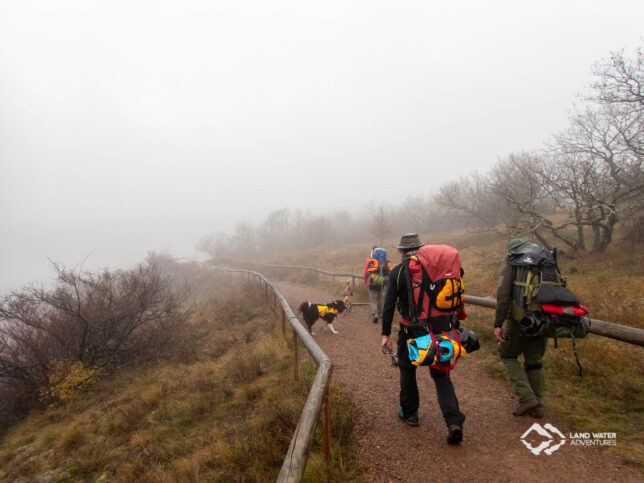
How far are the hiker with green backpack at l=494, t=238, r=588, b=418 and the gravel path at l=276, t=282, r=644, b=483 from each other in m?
0.39

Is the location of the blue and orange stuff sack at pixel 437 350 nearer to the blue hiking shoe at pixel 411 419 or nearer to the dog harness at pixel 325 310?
the blue hiking shoe at pixel 411 419

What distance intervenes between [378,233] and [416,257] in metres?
30.7

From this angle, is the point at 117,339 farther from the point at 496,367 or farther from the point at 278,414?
the point at 496,367

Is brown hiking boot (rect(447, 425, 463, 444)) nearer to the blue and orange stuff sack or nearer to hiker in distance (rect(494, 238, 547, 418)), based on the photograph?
the blue and orange stuff sack

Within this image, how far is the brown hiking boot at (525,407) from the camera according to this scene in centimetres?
304

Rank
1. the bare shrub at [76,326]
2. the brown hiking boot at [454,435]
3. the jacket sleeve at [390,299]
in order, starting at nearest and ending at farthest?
the brown hiking boot at [454,435], the jacket sleeve at [390,299], the bare shrub at [76,326]

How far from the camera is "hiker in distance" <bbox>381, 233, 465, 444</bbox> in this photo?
2664 millimetres

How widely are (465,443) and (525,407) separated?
86cm

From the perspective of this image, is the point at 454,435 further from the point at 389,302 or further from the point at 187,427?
the point at 187,427

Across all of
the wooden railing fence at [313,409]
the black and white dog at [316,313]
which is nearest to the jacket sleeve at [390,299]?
the wooden railing fence at [313,409]

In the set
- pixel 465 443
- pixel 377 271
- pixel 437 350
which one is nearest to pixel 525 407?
pixel 465 443

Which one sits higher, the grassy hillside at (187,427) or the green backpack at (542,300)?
the green backpack at (542,300)

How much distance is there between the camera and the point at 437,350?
98.4 inches

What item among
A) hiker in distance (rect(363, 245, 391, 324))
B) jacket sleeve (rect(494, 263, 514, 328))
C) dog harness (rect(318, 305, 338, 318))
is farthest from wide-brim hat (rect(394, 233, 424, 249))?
dog harness (rect(318, 305, 338, 318))
